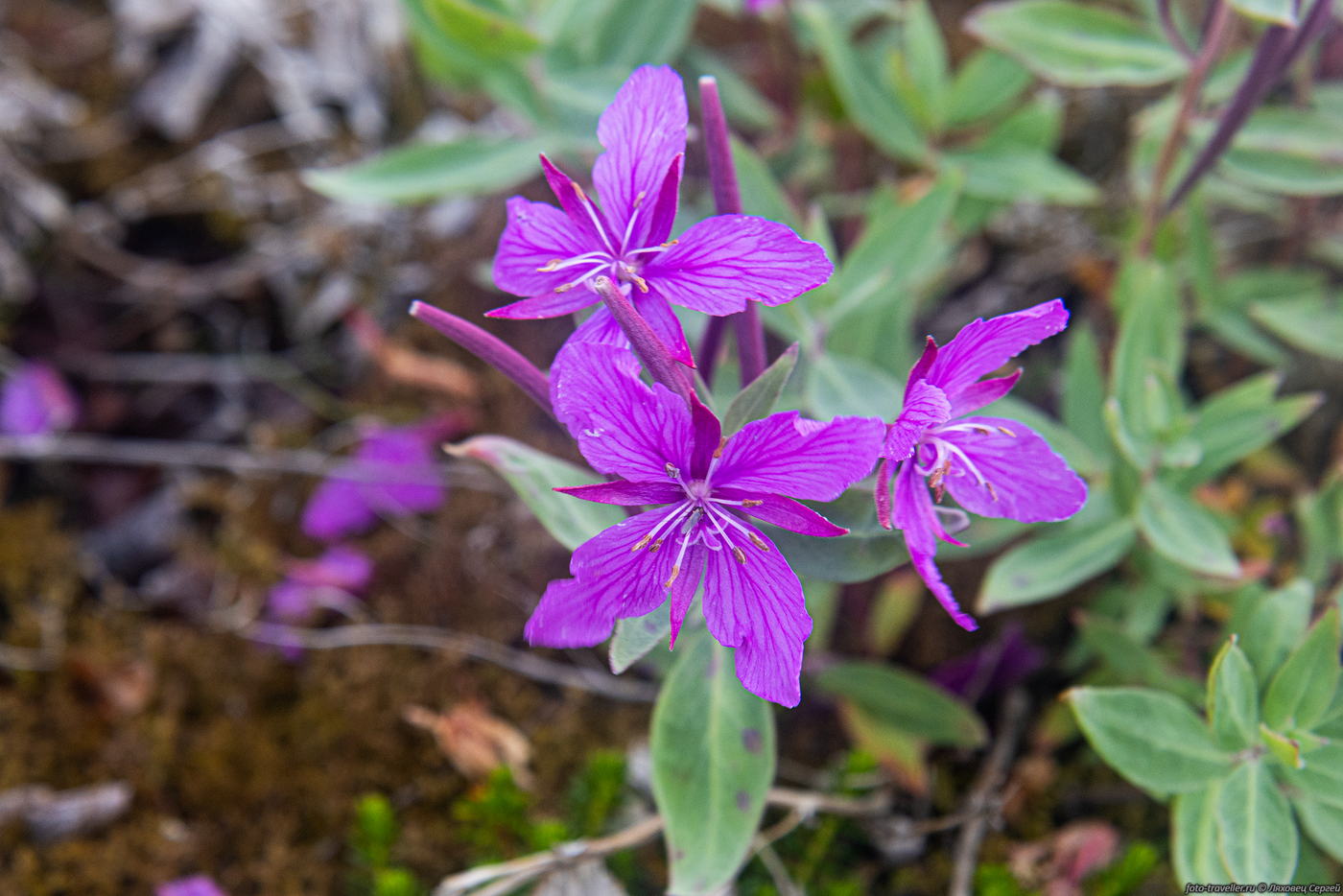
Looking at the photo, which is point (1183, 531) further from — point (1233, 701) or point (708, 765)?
point (708, 765)

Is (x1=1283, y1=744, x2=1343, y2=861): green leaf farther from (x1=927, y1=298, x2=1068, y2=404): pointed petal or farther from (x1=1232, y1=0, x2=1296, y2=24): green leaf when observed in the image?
(x1=1232, y1=0, x2=1296, y2=24): green leaf

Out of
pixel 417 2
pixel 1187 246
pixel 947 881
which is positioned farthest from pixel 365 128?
pixel 947 881

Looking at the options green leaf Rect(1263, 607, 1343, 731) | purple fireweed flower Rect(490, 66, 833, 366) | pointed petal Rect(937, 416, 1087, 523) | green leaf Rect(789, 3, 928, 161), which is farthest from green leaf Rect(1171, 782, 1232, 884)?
green leaf Rect(789, 3, 928, 161)

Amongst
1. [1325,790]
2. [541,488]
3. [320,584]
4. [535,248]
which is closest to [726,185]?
[535,248]

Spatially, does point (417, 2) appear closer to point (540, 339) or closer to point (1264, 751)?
point (540, 339)

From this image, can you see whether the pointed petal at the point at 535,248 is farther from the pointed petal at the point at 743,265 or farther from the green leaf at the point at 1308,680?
the green leaf at the point at 1308,680

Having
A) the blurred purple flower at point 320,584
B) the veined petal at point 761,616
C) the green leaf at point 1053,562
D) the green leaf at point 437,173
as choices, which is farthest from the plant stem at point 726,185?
the blurred purple flower at point 320,584
